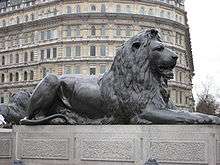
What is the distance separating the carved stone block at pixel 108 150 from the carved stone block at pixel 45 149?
0.32 meters

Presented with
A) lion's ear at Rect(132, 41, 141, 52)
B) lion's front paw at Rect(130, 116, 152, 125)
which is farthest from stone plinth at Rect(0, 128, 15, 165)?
lion's ear at Rect(132, 41, 141, 52)

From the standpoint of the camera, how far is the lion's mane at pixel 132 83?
6.72 m

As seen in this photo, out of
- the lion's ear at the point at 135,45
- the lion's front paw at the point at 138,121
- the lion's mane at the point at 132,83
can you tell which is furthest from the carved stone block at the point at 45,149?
the lion's ear at the point at 135,45

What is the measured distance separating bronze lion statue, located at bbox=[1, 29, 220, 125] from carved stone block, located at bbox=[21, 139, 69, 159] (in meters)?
0.31

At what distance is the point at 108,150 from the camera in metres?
6.63

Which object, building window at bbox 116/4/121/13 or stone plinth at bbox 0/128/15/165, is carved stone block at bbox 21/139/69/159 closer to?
stone plinth at bbox 0/128/15/165

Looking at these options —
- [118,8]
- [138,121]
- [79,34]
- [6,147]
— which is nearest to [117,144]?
[138,121]

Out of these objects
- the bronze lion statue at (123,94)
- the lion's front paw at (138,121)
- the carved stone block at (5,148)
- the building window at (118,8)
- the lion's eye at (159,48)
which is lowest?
the carved stone block at (5,148)

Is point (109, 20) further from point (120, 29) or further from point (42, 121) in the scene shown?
point (42, 121)

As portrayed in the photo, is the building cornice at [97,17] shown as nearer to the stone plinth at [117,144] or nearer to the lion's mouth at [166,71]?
the stone plinth at [117,144]

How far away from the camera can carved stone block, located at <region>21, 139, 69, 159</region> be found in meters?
6.98

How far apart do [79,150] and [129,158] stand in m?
0.80

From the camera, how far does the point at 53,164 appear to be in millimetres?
7043

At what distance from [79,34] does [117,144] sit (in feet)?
243
